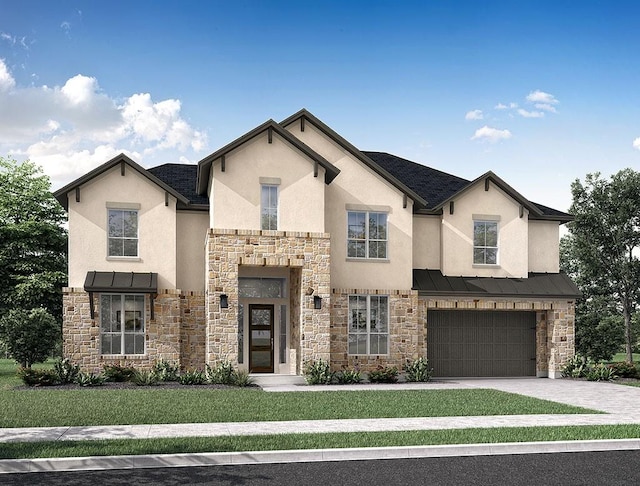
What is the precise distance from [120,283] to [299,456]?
14394 mm

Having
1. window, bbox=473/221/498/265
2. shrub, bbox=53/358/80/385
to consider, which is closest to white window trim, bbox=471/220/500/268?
window, bbox=473/221/498/265

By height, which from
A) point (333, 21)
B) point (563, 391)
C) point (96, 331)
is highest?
point (333, 21)

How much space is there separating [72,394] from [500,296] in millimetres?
15078

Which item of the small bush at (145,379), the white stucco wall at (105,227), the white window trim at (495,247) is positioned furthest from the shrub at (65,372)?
the white window trim at (495,247)

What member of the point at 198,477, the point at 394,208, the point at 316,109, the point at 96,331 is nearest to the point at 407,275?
the point at 394,208

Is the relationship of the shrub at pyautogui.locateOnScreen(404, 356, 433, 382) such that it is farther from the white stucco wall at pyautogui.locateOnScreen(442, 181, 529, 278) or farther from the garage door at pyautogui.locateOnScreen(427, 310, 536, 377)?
the white stucco wall at pyautogui.locateOnScreen(442, 181, 529, 278)

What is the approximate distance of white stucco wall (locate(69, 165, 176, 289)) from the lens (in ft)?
77.6

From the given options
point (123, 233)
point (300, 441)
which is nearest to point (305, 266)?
point (123, 233)

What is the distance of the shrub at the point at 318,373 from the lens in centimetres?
2273

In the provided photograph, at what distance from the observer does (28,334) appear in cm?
2578

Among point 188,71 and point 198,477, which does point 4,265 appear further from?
point 198,477

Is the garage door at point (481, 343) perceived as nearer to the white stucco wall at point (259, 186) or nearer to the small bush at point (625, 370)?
the small bush at point (625, 370)

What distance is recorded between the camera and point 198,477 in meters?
9.31

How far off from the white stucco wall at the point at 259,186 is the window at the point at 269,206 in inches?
6.1
